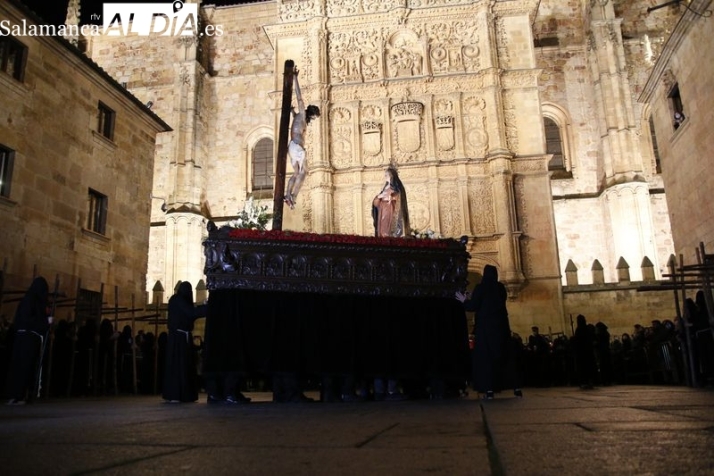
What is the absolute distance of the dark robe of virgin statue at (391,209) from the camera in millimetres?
9227

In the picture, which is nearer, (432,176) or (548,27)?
(432,176)

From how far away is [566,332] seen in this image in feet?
57.6

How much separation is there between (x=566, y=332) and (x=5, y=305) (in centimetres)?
1464

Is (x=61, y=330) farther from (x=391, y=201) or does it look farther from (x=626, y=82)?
(x=626, y=82)

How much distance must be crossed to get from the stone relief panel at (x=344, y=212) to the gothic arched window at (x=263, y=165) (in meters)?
6.67

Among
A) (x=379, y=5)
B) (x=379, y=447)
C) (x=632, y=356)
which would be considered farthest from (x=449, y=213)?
(x=379, y=447)

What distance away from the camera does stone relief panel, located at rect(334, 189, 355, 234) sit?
19.2 meters

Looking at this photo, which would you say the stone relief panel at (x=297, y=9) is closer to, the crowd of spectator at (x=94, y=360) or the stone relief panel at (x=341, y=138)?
the stone relief panel at (x=341, y=138)

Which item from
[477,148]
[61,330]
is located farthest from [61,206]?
[477,148]

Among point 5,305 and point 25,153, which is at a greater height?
point 25,153

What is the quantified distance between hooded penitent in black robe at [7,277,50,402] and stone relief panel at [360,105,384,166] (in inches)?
508

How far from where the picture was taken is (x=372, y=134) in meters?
19.9

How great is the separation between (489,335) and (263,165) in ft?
66.1

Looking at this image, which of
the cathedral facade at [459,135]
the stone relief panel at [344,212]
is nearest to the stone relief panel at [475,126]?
the cathedral facade at [459,135]
